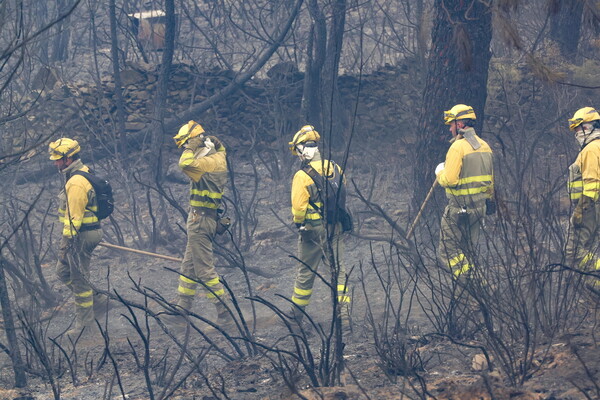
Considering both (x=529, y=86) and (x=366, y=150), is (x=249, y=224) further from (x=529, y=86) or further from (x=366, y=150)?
(x=529, y=86)

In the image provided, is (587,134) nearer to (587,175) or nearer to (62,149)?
(587,175)

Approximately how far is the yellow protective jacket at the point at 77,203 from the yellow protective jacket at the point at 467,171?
144 inches

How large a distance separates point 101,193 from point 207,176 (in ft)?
3.77

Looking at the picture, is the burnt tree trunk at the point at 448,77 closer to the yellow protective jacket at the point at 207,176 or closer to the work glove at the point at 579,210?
the work glove at the point at 579,210

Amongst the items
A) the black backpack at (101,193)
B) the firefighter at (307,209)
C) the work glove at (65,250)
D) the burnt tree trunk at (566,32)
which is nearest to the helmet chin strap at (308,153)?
the firefighter at (307,209)

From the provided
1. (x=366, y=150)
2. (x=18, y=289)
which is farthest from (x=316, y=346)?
(x=366, y=150)

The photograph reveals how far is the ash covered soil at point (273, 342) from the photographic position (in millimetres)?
4262

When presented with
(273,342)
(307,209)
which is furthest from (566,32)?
(273,342)

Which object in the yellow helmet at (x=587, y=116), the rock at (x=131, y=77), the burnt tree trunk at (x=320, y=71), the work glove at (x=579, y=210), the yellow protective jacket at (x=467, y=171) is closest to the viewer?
the work glove at (x=579, y=210)

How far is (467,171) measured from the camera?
22.9 ft

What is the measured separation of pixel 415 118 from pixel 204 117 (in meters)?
3.92

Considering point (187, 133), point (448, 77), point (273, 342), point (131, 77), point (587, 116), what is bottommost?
point (273, 342)

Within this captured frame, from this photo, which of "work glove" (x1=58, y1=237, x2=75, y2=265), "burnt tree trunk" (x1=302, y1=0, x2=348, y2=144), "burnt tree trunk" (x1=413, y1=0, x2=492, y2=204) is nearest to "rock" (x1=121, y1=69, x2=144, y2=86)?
"burnt tree trunk" (x1=302, y1=0, x2=348, y2=144)

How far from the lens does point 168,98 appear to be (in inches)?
516
